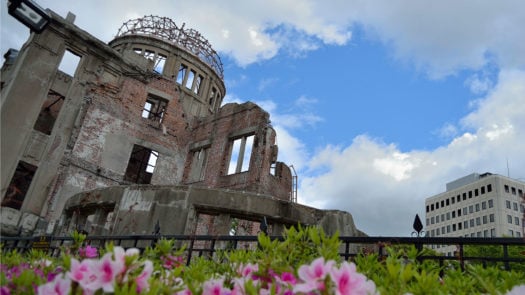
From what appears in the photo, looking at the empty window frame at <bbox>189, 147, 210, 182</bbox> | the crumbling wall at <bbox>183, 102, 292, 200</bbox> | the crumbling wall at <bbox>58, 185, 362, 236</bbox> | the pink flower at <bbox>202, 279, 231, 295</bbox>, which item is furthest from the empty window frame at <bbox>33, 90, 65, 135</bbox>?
the pink flower at <bbox>202, 279, 231, 295</bbox>

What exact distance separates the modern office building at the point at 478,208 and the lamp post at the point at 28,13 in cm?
6928

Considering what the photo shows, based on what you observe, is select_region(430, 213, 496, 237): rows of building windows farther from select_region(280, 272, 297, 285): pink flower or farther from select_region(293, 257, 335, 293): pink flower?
select_region(293, 257, 335, 293): pink flower

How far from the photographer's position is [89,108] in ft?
64.2

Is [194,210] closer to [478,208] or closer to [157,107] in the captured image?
[157,107]

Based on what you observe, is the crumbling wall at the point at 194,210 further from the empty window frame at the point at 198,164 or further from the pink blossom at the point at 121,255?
the empty window frame at the point at 198,164

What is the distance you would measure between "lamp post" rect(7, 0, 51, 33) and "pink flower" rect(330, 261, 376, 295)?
6195mm

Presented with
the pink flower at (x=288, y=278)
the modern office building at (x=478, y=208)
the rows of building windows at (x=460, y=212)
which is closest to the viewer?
the pink flower at (x=288, y=278)

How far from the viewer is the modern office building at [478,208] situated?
61719 millimetres

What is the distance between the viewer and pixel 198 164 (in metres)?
21.1

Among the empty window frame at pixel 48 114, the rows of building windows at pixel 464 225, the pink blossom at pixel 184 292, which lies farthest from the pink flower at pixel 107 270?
the rows of building windows at pixel 464 225

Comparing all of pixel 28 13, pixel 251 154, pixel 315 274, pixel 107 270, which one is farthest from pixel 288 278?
pixel 251 154

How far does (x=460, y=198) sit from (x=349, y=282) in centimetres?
8052

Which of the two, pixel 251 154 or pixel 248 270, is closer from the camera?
pixel 248 270

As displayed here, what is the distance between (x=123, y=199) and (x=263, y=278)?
8446mm
